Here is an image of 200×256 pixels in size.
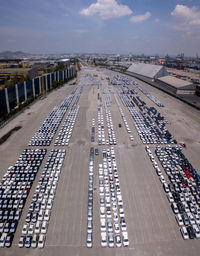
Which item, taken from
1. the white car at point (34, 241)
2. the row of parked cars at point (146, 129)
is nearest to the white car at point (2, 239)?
the white car at point (34, 241)

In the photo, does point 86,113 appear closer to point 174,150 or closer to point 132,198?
point 174,150

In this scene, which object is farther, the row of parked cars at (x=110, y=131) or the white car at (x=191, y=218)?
the row of parked cars at (x=110, y=131)

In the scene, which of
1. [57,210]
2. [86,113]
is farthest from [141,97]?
[57,210]

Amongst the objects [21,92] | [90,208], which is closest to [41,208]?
[90,208]

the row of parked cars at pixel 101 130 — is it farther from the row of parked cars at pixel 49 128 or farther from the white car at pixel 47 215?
the white car at pixel 47 215

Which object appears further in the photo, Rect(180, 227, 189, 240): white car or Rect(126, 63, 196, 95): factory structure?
Rect(126, 63, 196, 95): factory structure

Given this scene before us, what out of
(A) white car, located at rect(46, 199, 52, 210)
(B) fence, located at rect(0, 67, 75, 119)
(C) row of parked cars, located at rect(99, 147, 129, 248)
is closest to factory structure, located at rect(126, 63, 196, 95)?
(B) fence, located at rect(0, 67, 75, 119)

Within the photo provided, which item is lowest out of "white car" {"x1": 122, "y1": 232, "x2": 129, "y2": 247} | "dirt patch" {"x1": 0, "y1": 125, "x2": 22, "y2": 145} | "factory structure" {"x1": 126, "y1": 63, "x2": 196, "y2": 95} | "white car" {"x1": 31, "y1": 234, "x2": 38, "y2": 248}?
"white car" {"x1": 31, "y1": 234, "x2": 38, "y2": 248}

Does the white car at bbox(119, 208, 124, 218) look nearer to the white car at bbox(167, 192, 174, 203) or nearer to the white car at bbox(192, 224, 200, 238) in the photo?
the white car at bbox(167, 192, 174, 203)
